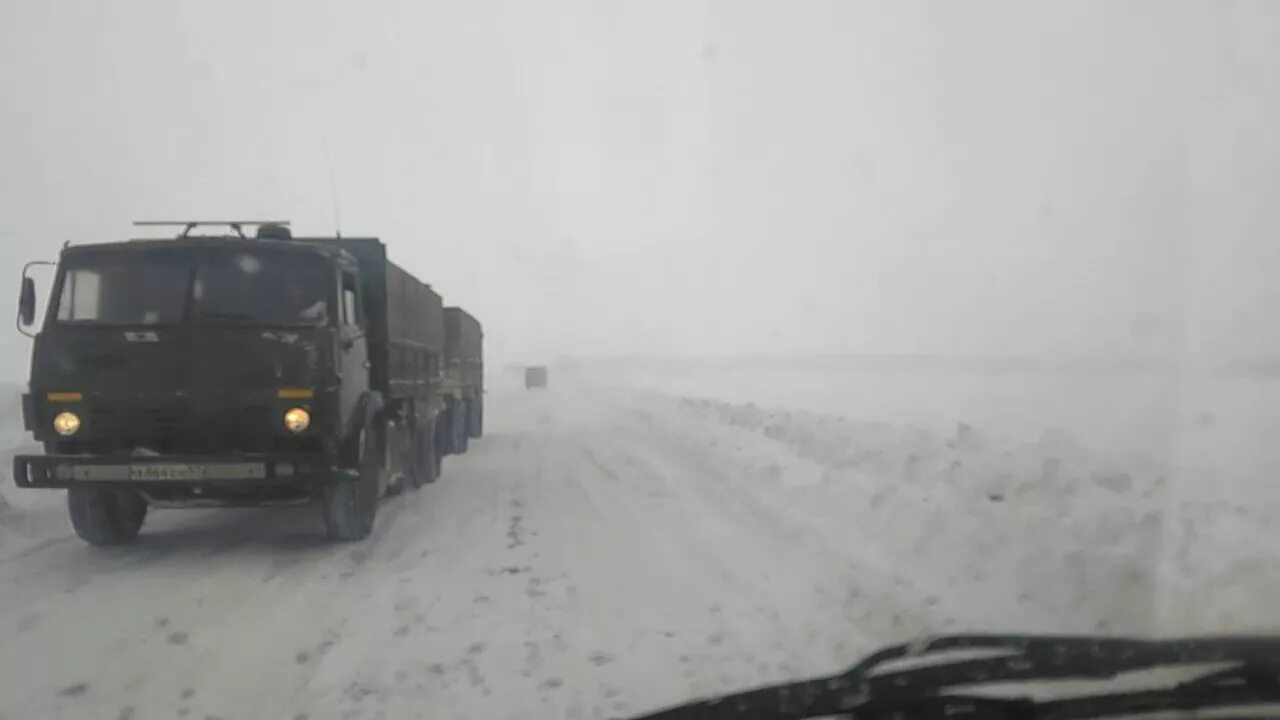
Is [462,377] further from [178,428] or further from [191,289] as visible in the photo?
[178,428]

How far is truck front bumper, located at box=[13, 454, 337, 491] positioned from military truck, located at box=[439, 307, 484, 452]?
748 centimetres

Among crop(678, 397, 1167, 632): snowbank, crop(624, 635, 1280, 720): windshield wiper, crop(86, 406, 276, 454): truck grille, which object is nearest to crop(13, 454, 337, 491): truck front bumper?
crop(86, 406, 276, 454): truck grille

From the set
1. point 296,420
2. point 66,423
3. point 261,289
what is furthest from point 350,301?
point 66,423

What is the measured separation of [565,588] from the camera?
23.1 feet

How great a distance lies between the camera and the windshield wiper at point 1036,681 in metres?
2.82

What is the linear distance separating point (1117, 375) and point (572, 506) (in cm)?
2565

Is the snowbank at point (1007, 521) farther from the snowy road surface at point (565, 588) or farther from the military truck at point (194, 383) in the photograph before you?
the military truck at point (194, 383)

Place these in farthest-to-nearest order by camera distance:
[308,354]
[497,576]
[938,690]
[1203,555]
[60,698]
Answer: [308,354], [497,576], [1203,555], [60,698], [938,690]

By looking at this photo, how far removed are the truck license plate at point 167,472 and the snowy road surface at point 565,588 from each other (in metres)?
0.74

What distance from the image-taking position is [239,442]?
7.89 metres

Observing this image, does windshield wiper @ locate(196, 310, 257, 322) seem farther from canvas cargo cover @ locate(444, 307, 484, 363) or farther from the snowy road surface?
canvas cargo cover @ locate(444, 307, 484, 363)

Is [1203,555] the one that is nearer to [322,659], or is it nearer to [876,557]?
[876,557]

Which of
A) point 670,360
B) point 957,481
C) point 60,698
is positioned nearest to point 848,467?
point 957,481

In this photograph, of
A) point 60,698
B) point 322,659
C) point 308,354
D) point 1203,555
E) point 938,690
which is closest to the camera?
point 938,690
